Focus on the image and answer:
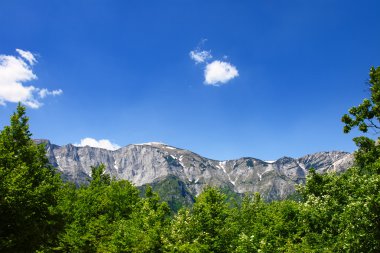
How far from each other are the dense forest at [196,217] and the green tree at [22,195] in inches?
3.7

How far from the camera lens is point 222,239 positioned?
3622 centimetres

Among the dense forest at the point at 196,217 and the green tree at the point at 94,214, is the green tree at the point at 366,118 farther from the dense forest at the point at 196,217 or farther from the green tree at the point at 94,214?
the green tree at the point at 94,214

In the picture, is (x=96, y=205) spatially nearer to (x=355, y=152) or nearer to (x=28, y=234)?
(x=28, y=234)

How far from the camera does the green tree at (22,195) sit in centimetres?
3058

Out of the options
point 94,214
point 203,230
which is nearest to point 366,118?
point 203,230

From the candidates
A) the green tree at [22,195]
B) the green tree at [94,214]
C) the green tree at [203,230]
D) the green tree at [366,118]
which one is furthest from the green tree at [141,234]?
the green tree at [366,118]

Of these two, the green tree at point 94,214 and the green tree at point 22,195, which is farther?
the green tree at point 94,214

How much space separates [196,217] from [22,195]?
17439 mm

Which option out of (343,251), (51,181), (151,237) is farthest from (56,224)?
(343,251)

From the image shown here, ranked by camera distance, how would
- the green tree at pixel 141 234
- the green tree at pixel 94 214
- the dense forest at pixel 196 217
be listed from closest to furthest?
the dense forest at pixel 196 217 → the green tree at pixel 141 234 → the green tree at pixel 94 214

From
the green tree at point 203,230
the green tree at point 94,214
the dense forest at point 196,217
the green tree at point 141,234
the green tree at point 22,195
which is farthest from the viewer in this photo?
the green tree at point 94,214

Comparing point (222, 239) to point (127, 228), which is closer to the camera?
point (222, 239)

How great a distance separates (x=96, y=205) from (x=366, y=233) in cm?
4770

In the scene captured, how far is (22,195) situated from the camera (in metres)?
31.4
